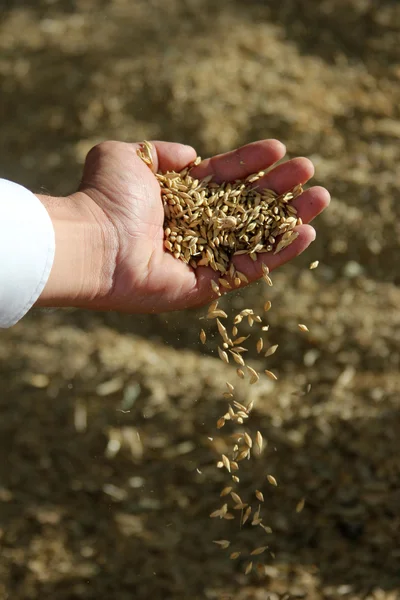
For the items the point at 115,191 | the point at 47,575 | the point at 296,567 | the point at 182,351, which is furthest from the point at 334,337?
the point at 47,575

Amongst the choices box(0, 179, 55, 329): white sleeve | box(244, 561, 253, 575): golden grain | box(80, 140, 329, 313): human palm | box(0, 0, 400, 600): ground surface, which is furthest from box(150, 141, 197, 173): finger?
box(244, 561, 253, 575): golden grain

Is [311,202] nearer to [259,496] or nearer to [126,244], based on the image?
[126,244]

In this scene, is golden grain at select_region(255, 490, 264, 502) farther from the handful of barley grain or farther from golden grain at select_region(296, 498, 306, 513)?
the handful of barley grain

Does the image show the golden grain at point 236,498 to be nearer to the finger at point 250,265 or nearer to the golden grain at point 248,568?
the golden grain at point 248,568

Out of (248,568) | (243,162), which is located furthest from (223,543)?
(243,162)

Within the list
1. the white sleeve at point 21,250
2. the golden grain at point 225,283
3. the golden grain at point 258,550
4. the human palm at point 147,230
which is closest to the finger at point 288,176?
the human palm at point 147,230

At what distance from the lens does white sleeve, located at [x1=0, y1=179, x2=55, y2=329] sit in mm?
1808

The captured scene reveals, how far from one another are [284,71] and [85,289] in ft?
7.39

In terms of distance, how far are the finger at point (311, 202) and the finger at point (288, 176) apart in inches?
3.1

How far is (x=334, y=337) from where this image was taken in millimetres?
2867

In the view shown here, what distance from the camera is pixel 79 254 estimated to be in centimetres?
206

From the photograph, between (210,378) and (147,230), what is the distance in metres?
0.87

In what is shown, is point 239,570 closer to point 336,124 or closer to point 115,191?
point 115,191

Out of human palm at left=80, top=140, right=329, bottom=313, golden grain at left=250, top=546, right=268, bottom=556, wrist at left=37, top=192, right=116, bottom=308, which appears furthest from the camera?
golden grain at left=250, top=546, right=268, bottom=556
